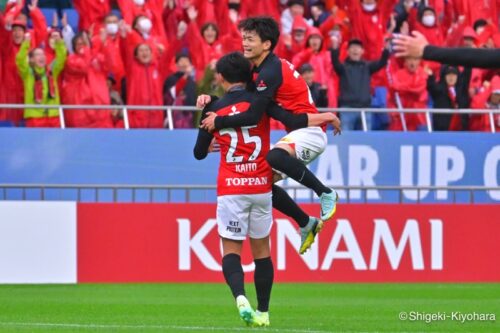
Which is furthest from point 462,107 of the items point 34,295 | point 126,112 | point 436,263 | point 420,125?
point 34,295

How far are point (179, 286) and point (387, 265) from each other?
9.92 ft

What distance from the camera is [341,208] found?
19.9m

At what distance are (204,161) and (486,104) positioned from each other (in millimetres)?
4497

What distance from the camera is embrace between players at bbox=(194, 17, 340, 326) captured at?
39.1ft

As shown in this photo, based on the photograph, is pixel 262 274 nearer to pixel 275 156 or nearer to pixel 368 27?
pixel 275 156

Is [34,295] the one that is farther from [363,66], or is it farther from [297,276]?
[363,66]

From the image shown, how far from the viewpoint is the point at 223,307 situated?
585 inches

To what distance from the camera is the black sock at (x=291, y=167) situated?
1184cm

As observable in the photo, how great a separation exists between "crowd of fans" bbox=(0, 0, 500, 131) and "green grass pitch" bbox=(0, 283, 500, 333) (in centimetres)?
335

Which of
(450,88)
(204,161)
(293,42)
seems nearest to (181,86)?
(204,161)

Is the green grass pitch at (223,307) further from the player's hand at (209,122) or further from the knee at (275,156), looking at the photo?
the player's hand at (209,122)

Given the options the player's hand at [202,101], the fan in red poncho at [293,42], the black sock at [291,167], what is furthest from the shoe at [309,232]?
the fan in red poncho at [293,42]

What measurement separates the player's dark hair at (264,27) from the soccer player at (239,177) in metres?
0.24

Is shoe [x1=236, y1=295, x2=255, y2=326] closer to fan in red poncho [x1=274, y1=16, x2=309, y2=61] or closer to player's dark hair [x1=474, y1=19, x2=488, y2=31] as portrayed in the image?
fan in red poncho [x1=274, y1=16, x2=309, y2=61]
